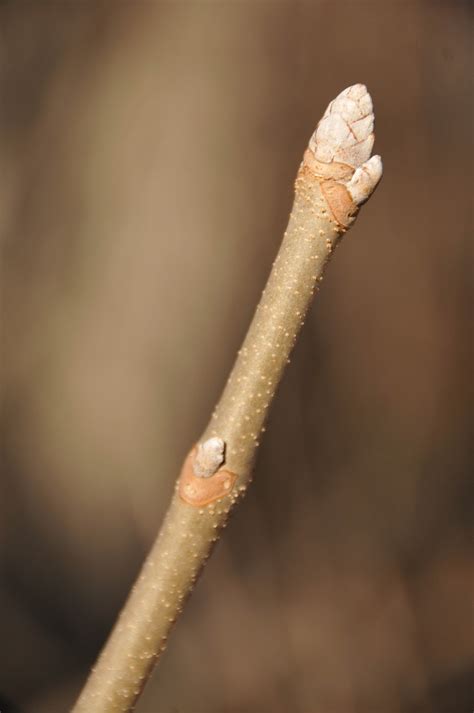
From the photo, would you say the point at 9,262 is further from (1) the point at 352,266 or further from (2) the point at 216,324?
(1) the point at 352,266

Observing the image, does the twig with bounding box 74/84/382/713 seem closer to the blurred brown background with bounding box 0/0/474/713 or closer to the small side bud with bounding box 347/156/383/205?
the small side bud with bounding box 347/156/383/205

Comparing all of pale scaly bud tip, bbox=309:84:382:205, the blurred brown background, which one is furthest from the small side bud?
the blurred brown background

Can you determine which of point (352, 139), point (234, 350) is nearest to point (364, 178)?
point (352, 139)

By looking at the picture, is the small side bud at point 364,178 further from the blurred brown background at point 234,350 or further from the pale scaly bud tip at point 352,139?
the blurred brown background at point 234,350

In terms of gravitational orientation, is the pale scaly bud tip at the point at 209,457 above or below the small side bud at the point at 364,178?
below

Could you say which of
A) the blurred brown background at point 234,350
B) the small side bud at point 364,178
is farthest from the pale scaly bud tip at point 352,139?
the blurred brown background at point 234,350
